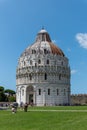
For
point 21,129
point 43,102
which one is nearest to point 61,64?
point 43,102

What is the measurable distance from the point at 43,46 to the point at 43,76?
10324 mm

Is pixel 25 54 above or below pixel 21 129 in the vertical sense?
above

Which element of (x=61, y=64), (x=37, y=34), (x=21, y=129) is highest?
(x=37, y=34)

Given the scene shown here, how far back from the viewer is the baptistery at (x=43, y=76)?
10550 cm

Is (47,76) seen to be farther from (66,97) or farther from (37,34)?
(37,34)

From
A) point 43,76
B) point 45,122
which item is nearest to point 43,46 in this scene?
point 43,76

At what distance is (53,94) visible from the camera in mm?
106312

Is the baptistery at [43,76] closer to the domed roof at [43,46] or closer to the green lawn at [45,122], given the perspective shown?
the domed roof at [43,46]

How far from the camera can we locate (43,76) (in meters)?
106

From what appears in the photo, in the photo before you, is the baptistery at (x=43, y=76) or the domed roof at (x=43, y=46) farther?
the domed roof at (x=43, y=46)

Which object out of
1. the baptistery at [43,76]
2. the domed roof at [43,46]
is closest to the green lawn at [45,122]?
the baptistery at [43,76]

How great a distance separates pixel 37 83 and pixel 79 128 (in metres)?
84.1

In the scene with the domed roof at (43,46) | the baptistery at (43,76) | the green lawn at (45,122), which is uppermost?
the domed roof at (43,46)

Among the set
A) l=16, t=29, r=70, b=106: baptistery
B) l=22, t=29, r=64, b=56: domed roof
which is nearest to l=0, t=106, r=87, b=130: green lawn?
l=16, t=29, r=70, b=106: baptistery
